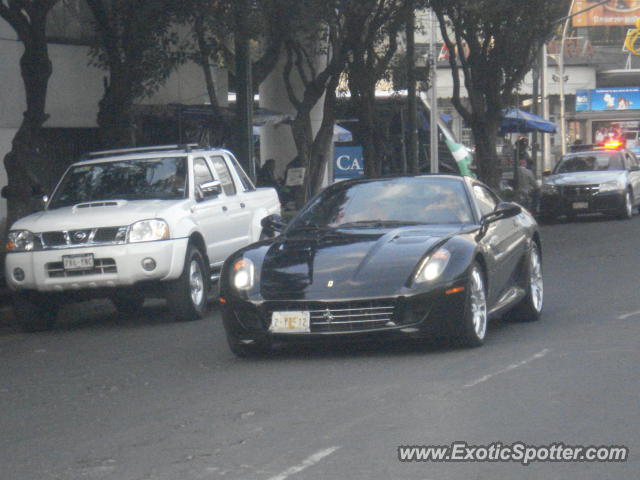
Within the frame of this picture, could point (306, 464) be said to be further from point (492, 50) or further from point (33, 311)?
point (492, 50)

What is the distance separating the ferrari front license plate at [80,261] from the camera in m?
12.2

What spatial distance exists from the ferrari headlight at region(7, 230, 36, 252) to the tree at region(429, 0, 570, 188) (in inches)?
592

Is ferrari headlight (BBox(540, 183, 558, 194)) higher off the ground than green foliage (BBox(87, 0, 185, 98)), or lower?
lower

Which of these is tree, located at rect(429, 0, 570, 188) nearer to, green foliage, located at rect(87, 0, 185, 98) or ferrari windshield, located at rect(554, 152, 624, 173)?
ferrari windshield, located at rect(554, 152, 624, 173)

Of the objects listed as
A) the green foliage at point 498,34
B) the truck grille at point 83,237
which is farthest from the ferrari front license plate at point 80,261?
the green foliage at point 498,34

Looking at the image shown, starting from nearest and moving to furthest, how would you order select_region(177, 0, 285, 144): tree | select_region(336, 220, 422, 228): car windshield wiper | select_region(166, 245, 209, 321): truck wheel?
select_region(336, 220, 422, 228): car windshield wiper, select_region(166, 245, 209, 321): truck wheel, select_region(177, 0, 285, 144): tree

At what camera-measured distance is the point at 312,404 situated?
7574 mm

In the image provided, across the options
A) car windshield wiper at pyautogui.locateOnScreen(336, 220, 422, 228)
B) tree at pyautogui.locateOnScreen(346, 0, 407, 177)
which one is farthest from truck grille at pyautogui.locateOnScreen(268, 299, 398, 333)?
tree at pyautogui.locateOnScreen(346, 0, 407, 177)

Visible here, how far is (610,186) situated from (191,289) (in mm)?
17373

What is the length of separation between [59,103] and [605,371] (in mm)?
16727

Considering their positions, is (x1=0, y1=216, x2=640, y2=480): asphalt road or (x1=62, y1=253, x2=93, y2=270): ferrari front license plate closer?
(x1=0, y1=216, x2=640, y2=480): asphalt road

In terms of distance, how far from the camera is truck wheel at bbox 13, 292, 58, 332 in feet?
41.4

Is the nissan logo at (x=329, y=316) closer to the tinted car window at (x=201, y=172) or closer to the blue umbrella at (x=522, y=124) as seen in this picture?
the tinted car window at (x=201, y=172)

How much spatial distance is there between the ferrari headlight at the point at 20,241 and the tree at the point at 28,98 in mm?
3038
